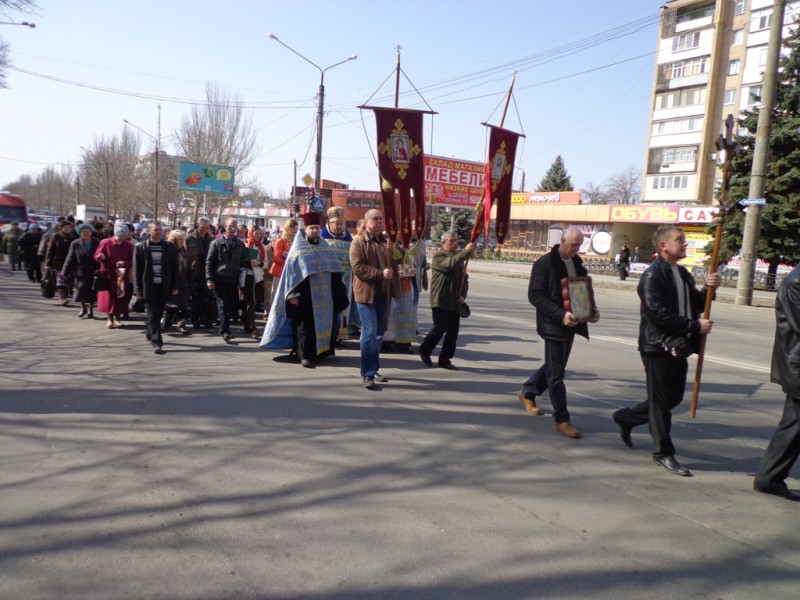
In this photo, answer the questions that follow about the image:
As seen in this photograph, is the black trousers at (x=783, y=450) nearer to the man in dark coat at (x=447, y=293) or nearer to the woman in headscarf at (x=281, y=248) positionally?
the man in dark coat at (x=447, y=293)

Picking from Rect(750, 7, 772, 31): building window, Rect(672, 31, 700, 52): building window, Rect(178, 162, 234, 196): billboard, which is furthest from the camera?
Rect(672, 31, 700, 52): building window

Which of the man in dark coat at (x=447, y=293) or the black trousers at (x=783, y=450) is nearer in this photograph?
the black trousers at (x=783, y=450)

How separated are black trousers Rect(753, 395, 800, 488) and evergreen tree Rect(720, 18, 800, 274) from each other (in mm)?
24743

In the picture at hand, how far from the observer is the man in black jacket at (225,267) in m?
9.52

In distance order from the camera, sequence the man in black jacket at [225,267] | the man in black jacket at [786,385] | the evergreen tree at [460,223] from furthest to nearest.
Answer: the evergreen tree at [460,223]
the man in black jacket at [225,267]
the man in black jacket at [786,385]

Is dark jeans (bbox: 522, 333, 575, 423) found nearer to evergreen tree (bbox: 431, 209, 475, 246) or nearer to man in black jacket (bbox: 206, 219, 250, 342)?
man in black jacket (bbox: 206, 219, 250, 342)

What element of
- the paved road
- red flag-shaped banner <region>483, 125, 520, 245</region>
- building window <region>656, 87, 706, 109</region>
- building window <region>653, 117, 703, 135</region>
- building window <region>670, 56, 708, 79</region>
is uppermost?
building window <region>670, 56, 708, 79</region>

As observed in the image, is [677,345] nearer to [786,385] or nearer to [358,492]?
[786,385]

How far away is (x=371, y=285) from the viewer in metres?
6.90

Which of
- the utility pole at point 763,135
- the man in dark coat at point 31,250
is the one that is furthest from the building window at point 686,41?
the man in dark coat at point 31,250

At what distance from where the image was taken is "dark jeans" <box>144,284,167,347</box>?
8758 mm

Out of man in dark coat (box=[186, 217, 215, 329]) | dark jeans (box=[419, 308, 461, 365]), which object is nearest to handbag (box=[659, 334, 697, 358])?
dark jeans (box=[419, 308, 461, 365])

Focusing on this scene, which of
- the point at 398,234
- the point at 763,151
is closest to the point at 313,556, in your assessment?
the point at 398,234

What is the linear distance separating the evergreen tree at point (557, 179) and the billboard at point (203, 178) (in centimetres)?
3984
